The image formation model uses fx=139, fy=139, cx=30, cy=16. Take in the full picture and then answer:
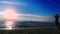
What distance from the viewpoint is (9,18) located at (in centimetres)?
339

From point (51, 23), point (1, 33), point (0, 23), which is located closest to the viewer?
point (1, 33)

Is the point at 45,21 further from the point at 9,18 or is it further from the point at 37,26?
the point at 9,18

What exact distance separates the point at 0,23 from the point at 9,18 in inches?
9.8

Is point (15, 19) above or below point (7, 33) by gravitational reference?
above

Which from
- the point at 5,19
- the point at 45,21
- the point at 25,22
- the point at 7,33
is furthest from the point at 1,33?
the point at 45,21

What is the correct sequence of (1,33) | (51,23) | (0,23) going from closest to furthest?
(1,33), (0,23), (51,23)

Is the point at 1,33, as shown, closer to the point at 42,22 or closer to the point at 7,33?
the point at 7,33

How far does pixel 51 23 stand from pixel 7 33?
115 centimetres

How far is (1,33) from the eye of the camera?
310cm

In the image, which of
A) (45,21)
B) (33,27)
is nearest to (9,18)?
(33,27)

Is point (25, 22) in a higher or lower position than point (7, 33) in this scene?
higher

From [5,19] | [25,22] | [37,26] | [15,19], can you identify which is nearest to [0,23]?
[5,19]

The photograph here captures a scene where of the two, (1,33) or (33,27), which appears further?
(33,27)

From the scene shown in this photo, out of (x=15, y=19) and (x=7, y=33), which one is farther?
(x=15, y=19)
